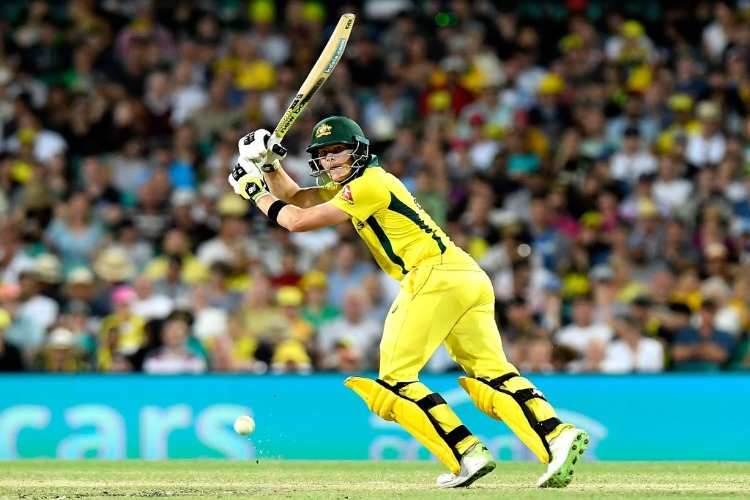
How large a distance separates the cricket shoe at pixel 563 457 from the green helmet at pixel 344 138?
1.81m

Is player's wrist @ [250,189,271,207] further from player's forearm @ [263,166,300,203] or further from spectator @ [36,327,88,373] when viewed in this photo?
spectator @ [36,327,88,373]

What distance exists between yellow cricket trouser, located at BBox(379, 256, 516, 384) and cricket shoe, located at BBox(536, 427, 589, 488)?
0.56 metres

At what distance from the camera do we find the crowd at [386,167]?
12.0 meters

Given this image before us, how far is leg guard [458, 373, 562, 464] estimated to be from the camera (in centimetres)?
732

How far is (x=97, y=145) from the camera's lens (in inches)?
578

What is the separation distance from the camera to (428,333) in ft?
24.0

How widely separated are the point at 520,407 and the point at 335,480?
4.00ft

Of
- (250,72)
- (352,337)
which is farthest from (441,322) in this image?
(250,72)

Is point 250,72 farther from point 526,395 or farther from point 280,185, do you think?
point 526,395

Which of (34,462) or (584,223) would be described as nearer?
(34,462)

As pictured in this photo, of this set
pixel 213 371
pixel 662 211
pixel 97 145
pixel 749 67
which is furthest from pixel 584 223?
pixel 97 145

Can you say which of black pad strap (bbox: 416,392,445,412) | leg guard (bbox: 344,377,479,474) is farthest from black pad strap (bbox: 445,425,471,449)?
black pad strap (bbox: 416,392,445,412)

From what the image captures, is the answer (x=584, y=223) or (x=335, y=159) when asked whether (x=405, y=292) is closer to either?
(x=335, y=159)

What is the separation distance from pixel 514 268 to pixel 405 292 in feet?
18.6
